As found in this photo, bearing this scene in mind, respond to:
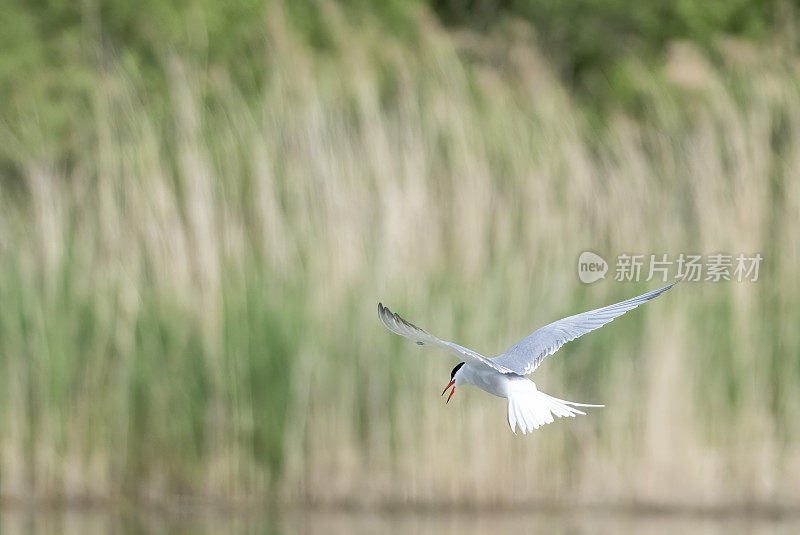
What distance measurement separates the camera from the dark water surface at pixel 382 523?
6023 millimetres

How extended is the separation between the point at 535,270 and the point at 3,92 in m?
6.31

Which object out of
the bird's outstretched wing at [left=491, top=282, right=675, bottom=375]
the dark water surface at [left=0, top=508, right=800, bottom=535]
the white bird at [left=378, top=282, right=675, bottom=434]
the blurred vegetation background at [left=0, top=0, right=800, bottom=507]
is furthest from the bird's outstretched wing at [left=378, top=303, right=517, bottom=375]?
the dark water surface at [left=0, top=508, right=800, bottom=535]

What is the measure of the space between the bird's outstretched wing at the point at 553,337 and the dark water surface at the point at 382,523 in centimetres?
276

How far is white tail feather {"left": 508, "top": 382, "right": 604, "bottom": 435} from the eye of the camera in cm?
281

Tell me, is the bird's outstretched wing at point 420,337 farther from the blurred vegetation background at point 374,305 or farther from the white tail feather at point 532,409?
the blurred vegetation background at point 374,305

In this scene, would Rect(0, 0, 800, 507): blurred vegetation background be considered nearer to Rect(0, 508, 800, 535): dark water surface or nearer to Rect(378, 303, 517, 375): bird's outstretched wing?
Rect(0, 508, 800, 535): dark water surface

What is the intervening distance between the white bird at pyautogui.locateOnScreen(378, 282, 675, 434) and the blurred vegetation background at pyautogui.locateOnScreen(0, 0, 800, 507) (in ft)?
8.70

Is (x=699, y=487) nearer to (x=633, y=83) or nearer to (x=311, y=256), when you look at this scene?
(x=311, y=256)

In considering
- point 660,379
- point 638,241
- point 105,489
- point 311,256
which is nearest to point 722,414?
point 660,379

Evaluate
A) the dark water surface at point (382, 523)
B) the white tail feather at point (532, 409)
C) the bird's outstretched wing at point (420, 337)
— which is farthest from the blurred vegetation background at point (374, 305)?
the bird's outstretched wing at point (420, 337)

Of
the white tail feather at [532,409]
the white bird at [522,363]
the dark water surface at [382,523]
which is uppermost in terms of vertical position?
the white bird at [522,363]

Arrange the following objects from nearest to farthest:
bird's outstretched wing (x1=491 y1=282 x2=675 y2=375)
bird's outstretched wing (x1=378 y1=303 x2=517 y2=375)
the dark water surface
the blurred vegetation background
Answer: bird's outstretched wing (x1=378 y1=303 x2=517 y2=375)
bird's outstretched wing (x1=491 y1=282 x2=675 y2=375)
the dark water surface
the blurred vegetation background

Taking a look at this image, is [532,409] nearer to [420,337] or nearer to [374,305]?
[420,337]

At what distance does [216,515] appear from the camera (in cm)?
627
